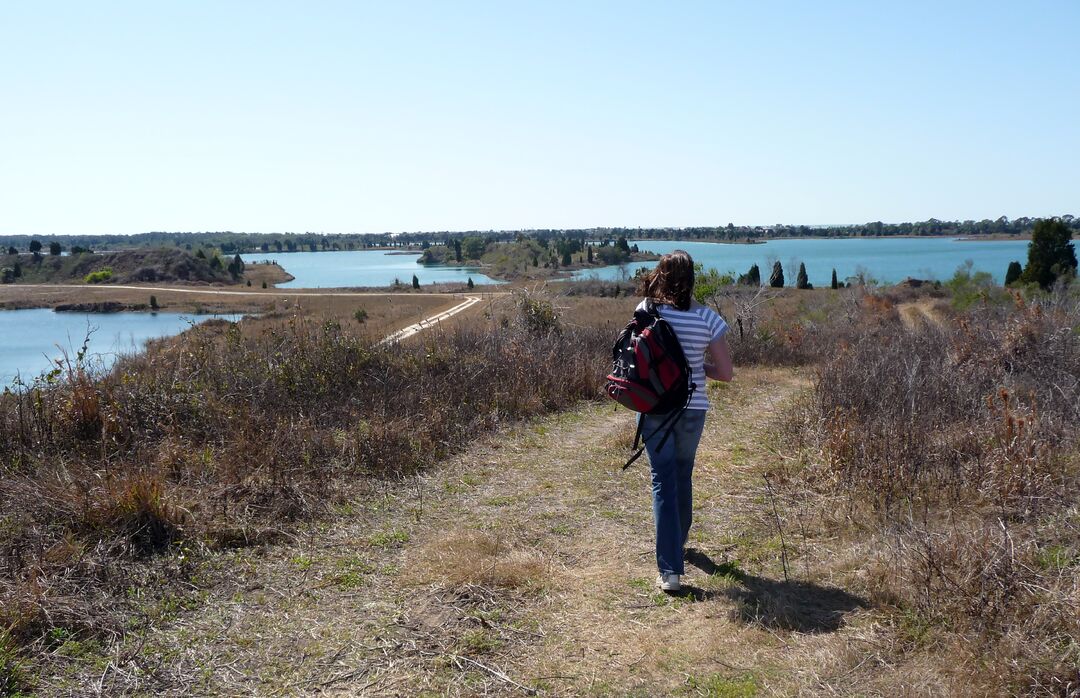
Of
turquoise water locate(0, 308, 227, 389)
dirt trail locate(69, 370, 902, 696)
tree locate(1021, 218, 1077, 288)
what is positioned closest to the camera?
dirt trail locate(69, 370, 902, 696)

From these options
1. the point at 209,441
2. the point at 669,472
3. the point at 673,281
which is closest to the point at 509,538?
the point at 669,472

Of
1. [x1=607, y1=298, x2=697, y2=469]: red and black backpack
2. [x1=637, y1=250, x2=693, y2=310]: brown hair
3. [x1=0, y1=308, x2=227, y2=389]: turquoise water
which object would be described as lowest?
[x1=0, y1=308, x2=227, y2=389]: turquoise water

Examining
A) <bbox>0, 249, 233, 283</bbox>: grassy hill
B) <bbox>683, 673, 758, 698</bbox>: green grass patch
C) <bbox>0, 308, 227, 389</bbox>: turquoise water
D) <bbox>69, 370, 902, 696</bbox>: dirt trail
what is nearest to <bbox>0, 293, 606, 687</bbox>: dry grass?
<bbox>69, 370, 902, 696</bbox>: dirt trail

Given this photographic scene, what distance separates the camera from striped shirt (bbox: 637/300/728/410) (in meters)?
3.85

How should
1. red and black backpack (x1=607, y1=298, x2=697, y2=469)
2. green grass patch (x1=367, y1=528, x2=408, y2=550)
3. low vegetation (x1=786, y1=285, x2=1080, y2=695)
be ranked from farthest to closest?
green grass patch (x1=367, y1=528, x2=408, y2=550) → red and black backpack (x1=607, y1=298, x2=697, y2=469) → low vegetation (x1=786, y1=285, x2=1080, y2=695)

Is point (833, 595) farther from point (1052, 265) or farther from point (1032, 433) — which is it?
point (1052, 265)

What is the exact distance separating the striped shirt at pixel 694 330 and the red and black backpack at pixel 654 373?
4 cm

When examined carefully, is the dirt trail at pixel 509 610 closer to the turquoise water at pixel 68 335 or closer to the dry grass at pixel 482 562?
the dry grass at pixel 482 562

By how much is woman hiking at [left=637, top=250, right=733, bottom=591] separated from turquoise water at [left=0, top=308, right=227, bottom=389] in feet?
16.2

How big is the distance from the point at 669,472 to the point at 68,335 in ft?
21.3

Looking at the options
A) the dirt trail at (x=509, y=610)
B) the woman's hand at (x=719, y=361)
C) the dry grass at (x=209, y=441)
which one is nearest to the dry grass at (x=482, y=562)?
the dirt trail at (x=509, y=610)

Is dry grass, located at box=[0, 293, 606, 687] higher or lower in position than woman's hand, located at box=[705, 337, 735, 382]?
lower

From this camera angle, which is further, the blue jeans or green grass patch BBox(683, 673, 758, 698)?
the blue jeans

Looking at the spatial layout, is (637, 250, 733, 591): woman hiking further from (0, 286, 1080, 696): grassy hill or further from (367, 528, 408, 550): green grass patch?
(367, 528, 408, 550): green grass patch
